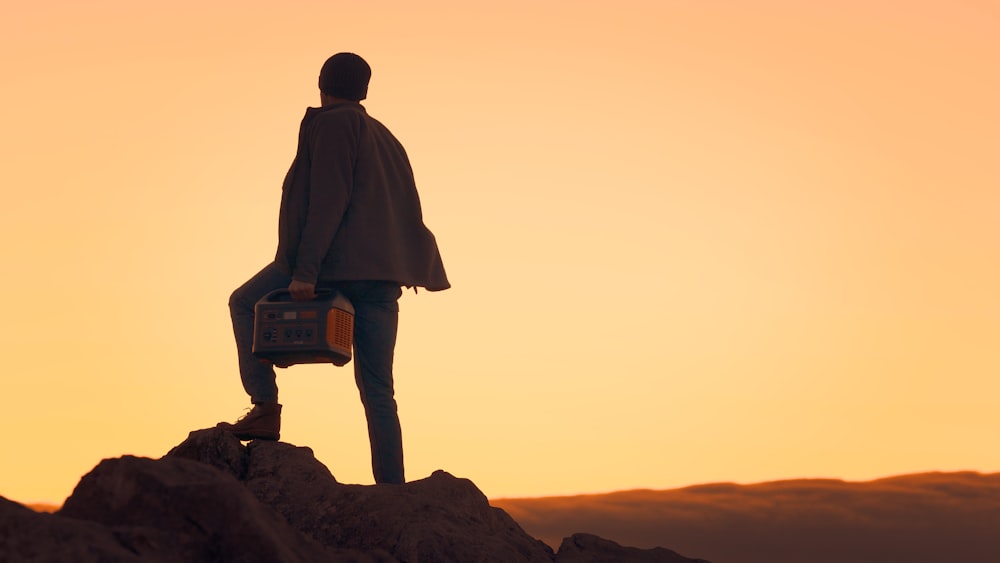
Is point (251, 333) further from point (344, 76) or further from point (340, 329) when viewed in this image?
point (344, 76)

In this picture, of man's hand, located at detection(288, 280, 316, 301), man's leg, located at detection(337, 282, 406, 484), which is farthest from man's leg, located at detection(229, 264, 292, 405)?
man's leg, located at detection(337, 282, 406, 484)

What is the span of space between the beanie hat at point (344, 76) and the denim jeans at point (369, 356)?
42.0 inches

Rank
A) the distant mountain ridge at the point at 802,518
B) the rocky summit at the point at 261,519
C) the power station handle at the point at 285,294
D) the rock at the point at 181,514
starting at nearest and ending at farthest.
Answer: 1. the rocky summit at the point at 261,519
2. the rock at the point at 181,514
3. the power station handle at the point at 285,294
4. the distant mountain ridge at the point at 802,518

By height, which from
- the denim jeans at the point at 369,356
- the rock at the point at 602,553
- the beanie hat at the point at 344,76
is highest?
the beanie hat at the point at 344,76

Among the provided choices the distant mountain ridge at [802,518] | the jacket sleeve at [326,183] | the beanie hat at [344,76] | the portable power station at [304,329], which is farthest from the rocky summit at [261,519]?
the distant mountain ridge at [802,518]

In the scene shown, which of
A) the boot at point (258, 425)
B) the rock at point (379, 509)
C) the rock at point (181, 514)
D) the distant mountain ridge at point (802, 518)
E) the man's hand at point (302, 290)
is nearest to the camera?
the rock at point (181, 514)

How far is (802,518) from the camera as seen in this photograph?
1593 cm

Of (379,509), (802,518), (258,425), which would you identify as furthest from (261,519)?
(802,518)

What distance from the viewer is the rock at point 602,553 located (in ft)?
22.5

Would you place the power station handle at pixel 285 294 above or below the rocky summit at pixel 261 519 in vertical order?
above

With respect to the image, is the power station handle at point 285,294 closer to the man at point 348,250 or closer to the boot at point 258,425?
the man at point 348,250

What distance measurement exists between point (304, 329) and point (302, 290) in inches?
8.5

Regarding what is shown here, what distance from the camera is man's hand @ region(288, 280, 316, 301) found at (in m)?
Answer: 6.96

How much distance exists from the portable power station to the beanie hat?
1.18 metres
